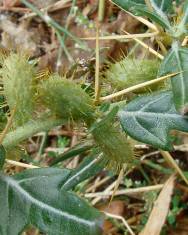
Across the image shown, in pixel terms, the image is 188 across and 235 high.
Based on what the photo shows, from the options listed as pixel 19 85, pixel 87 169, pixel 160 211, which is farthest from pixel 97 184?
pixel 19 85

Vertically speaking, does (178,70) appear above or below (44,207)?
above

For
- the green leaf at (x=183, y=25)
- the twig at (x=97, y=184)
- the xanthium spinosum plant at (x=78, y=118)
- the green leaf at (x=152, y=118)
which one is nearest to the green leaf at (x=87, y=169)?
the xanthium spinosum plant at (x=78, y=118)

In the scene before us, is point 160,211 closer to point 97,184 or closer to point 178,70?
point 97,184

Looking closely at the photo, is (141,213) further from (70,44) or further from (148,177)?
(70,44)

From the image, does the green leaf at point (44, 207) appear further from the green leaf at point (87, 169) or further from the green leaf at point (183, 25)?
the green leaf at point (183, 25)

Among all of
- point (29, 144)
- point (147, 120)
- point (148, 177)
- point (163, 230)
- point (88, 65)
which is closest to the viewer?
point (147, 120)

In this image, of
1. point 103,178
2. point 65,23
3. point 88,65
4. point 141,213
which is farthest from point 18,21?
point 88,65

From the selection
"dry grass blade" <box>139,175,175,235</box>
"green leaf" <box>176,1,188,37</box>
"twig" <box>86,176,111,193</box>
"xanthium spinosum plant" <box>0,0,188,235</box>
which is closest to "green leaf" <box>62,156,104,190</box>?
"xanthium spinosum plant" <box>0,0,188,235</box>
